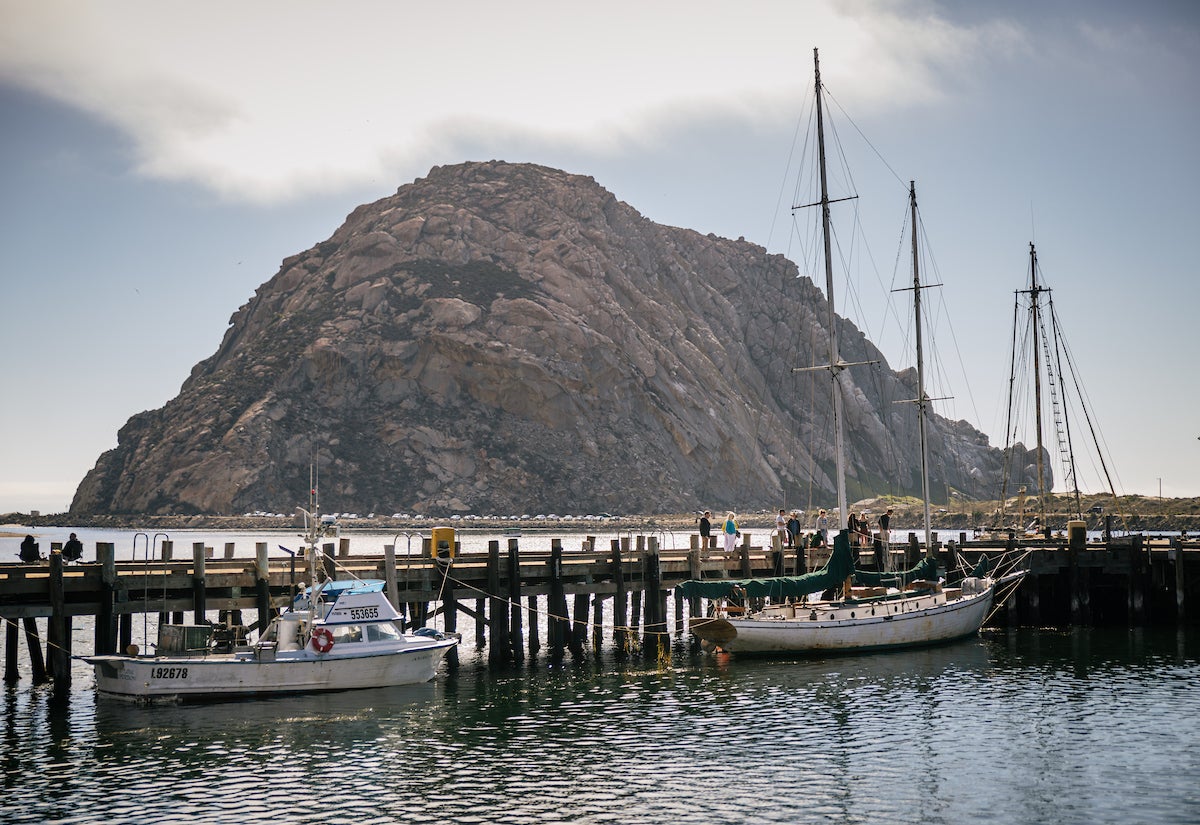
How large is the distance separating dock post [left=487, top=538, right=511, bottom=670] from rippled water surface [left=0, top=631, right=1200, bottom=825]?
118 cm

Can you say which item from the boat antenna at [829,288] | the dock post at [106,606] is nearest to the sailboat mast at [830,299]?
the boat antenna at [829,288]

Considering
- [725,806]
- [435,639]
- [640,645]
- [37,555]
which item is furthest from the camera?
[640,645]

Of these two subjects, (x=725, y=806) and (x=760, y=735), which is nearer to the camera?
(x=725, y=806)

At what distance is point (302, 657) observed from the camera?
33.3 m

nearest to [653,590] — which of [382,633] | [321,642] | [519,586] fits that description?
[519,586]

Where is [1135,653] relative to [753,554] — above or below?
below

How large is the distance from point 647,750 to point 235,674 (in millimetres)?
12495

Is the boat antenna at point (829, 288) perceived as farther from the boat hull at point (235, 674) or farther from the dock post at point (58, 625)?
the dock post at point (58, 625)

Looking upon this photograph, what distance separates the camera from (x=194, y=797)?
23.9 metres

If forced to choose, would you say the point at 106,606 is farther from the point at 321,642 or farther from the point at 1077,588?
the point at 1077,588

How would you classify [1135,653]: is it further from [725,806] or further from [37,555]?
[37,555]

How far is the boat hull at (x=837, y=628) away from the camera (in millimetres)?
40438

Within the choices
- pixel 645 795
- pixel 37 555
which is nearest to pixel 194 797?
pixel 645 795

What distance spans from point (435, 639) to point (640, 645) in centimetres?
1233
